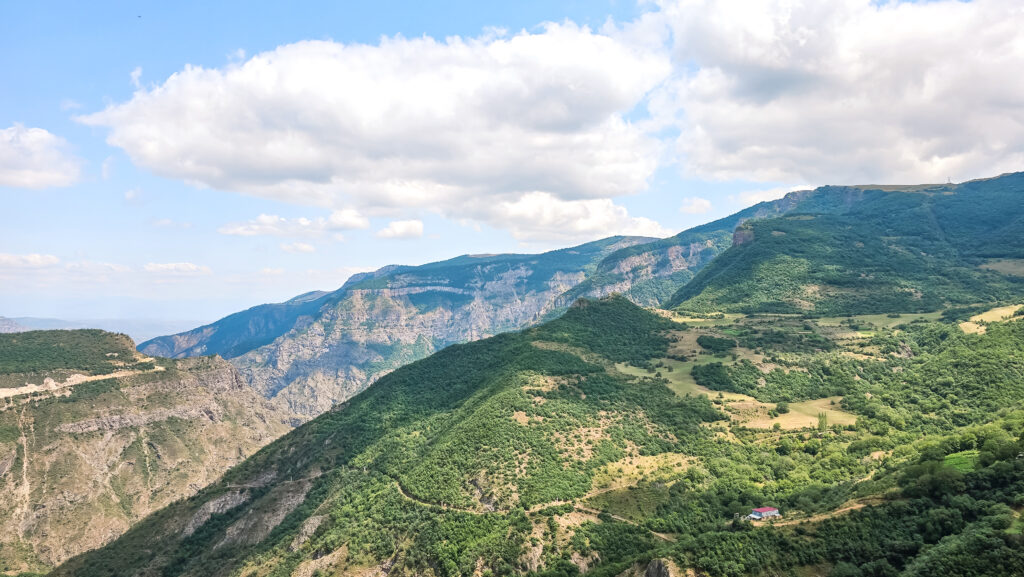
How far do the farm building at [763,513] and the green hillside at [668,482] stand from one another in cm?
251

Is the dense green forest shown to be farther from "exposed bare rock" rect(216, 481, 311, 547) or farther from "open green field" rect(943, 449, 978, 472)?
"open green field" rect(943, 449, 978, 472)

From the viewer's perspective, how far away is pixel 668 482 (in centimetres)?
12588

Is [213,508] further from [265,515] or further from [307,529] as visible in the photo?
[307,529]

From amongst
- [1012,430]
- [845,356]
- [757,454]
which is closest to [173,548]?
[757,454]

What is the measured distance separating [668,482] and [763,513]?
28.2 m

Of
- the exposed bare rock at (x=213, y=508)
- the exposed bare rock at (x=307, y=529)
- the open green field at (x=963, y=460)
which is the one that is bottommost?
the exposed bare rock at (x=213, y=508)

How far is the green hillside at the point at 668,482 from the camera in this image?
7475 cm

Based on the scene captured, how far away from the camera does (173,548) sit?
17975cm

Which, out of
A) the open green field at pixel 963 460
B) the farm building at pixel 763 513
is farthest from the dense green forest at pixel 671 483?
the farm building at pixel 763 513

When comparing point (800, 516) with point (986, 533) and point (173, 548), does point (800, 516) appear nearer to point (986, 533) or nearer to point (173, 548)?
point (986, 533)

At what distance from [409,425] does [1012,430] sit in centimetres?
16526

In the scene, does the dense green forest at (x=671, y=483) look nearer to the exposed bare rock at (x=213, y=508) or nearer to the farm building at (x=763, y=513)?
the exposed bare rock at (x=213, y=508)

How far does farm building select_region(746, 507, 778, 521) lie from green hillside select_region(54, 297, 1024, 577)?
2509 mm

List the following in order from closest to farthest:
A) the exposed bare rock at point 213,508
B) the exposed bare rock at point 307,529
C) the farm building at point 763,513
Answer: the farm building at point 763,513
the exposed bare rock at point 307,529
the exposed bare rock at point 213,508
